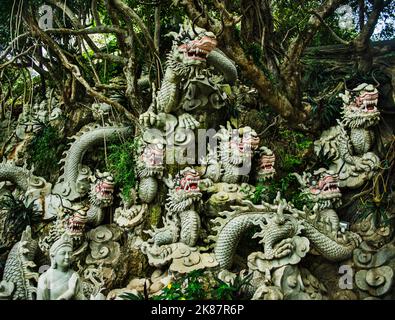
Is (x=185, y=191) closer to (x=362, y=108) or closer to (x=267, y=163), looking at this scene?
(x=267, y=163)

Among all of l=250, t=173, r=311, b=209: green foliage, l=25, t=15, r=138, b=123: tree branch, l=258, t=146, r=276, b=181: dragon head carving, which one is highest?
l=25, t=15, r=138, b=123: tree branch

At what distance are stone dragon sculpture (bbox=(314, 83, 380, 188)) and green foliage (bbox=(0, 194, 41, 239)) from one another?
2.71 m

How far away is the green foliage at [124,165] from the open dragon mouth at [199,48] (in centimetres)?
94

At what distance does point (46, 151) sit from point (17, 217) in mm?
931

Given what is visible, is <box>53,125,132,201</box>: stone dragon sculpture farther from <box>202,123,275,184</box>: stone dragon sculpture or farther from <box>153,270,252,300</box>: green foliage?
<box>153,270,252,300</box>: green foliage

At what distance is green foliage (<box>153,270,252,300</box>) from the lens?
3859 millimetres

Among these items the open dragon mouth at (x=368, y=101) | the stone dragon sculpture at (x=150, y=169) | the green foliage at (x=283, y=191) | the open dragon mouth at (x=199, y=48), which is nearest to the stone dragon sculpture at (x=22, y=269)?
the stone dragon sculpture at (x=150, y=169)

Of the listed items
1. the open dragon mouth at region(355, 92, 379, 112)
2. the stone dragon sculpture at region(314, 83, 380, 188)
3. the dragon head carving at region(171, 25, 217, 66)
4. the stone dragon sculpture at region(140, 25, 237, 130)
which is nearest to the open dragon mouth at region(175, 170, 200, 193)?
the stone dragon sculpture at region(140, 25, 237, 130)

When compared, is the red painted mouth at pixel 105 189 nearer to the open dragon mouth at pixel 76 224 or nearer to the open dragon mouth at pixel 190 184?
the open dragon mouth at pixel 76 224

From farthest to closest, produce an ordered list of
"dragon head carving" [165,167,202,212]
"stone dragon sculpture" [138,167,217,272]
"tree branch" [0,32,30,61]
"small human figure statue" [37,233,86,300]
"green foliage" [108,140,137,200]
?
"tree branch" [0,32,30,61], "green foliage" [108,140,137,200], "dragon head carving" [165,167,202,212], "stone dragon sculpture" [138,167,217,272], "small human figure statue" [37,233,86,300]

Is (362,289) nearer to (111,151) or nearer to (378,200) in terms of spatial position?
(378,200)

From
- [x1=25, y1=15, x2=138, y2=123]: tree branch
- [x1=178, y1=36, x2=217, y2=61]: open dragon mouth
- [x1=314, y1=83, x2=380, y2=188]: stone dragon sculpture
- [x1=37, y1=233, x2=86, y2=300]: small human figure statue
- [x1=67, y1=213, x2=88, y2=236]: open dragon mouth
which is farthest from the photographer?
[x1=25, y1=15, x2=138, y2=123]: tree branch

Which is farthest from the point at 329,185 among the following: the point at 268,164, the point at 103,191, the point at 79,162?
the point at 79,162

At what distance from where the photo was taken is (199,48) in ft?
15.3
